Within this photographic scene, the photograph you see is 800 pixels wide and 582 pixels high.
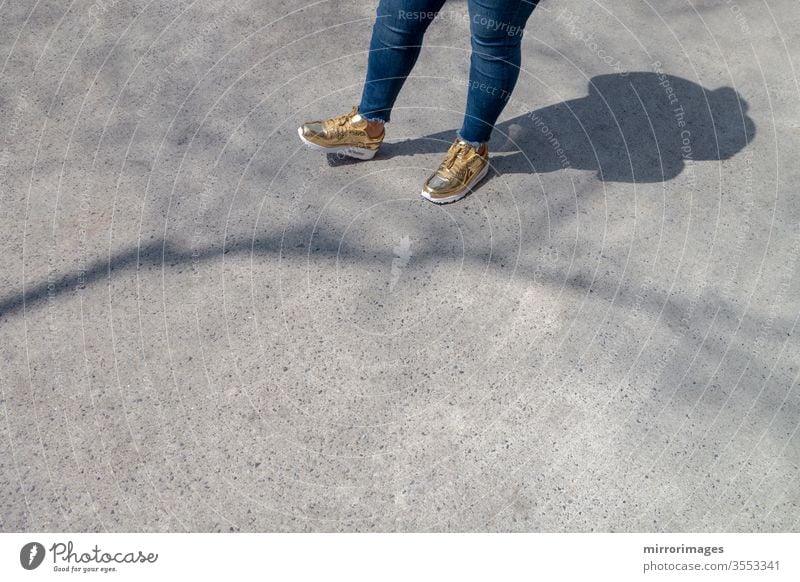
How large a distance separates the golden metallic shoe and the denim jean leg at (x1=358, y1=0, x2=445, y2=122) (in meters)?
0.30

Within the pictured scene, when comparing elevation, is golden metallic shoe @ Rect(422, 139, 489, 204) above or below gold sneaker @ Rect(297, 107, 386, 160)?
below

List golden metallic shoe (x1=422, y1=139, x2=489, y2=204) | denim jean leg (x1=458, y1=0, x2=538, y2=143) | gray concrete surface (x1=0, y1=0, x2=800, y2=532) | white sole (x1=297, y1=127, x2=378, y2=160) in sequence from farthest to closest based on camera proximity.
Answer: white sole (x1=297, y1=127, x2=378, y2=160) < golden metallic shoe (x1=422, y1=139, x2=489, y2=204) < denim jean leg (x1=458, y1=0, x2=538, y2=143) < gray concrete surface (x1=0, y1=0, x2=800, y2=532)

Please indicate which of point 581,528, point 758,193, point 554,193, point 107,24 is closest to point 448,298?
point 554,193

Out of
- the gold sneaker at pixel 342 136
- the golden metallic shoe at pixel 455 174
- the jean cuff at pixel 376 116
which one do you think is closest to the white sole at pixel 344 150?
the gold sneaker at pixel 342 136

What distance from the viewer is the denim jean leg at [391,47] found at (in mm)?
2637

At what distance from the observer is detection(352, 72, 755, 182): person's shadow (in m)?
3.15

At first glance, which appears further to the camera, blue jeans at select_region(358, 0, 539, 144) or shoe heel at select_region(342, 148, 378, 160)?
shoe heel at select_region(342, 148, 378, 160)

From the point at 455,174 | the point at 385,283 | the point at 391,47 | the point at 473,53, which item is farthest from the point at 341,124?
the point at 385,283

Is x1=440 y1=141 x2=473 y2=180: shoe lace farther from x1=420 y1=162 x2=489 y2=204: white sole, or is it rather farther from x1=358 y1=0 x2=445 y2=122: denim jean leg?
x1=358 y1=0 x2=445 y2=122: denim jean leg

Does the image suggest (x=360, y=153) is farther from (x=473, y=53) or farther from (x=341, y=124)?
(x=473, y=53)

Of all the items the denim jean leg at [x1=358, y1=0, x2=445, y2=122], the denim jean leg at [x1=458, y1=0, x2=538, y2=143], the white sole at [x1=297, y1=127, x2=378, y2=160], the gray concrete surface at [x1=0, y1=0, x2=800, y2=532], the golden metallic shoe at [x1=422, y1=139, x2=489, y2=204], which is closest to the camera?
the gray concrete surface at [x1=0, y1=0, x2=800, y2=532]

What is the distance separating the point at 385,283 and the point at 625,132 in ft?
4.30

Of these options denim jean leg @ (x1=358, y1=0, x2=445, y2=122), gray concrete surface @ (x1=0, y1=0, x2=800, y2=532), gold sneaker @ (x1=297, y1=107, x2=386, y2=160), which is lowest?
gray concrete surface @ (x1=0, y1=0, x2=800, y2=532)

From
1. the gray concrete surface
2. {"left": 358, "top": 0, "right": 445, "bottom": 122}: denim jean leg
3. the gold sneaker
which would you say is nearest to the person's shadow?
the gray concrete surface
